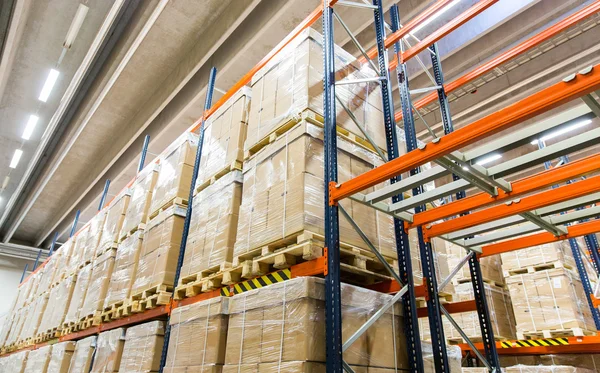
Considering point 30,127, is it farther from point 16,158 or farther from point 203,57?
point 203,57

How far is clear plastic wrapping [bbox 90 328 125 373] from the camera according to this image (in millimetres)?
5520

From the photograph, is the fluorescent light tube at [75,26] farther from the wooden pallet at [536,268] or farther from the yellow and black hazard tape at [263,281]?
the wooden pallet at [536,268]

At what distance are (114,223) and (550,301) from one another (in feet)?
24.6

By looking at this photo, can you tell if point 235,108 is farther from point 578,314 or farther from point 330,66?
point 578,314

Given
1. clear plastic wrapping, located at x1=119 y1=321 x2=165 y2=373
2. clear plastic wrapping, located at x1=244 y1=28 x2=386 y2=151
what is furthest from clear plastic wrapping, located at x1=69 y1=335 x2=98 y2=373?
clear plastic wrapping, located at x1=244 y1=28 x2=386 y2=151

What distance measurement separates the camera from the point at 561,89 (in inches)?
85.7

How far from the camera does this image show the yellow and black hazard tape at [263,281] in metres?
3.41

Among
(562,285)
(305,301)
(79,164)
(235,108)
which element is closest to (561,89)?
(305,301)

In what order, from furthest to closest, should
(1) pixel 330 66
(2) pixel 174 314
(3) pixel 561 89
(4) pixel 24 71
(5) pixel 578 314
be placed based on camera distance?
(4) pixel 24 71
(5) pixel 578 314
(2) pixel 174 314
(1) pixel 330 66
(3) pixel 561 89

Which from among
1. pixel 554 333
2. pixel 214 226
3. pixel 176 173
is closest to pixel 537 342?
pixel 554 333

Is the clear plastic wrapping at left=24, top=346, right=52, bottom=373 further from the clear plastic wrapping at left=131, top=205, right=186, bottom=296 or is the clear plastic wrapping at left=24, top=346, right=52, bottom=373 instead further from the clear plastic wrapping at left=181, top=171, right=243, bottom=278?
the clear plastic wrapping at left=181, top=171, right=243, bottom=278

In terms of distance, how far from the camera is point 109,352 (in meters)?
5.77

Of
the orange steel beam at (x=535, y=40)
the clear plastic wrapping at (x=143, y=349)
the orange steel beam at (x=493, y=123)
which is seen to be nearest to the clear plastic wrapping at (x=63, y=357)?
the clear plastic wrapping at (x=143, y=349)

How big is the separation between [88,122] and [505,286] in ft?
33.6
